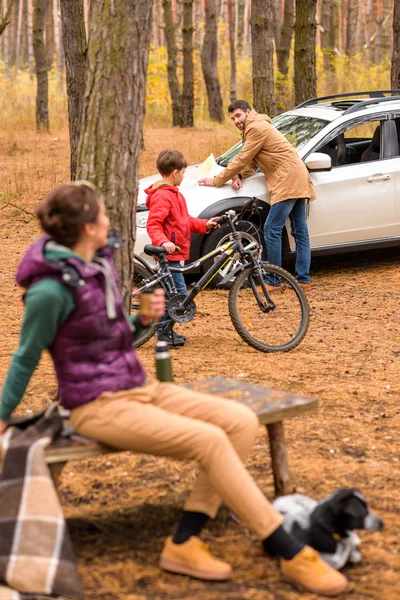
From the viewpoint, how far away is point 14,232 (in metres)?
13.5

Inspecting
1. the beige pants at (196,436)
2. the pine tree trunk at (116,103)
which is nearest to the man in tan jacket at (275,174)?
the pine tree trunk at (116,103)

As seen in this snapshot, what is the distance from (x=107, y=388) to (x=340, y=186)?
7.15 meters

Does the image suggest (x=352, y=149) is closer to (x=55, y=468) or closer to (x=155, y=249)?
(x=155, y=249)

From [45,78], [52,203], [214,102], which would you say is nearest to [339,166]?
[52,203]

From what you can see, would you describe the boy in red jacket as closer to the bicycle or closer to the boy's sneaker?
the boy's sneaker

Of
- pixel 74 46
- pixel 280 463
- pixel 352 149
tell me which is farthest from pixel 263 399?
pixel 74 46

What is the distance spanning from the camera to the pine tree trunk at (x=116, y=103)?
16.6ft

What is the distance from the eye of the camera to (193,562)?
3654mm

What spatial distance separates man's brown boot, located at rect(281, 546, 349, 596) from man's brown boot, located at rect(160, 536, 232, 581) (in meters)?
0.26

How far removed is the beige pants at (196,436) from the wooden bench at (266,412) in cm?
8

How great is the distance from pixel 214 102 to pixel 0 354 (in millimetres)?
17188

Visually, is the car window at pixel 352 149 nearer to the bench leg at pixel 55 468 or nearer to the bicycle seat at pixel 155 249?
the bicycle seat at pixel 155 249

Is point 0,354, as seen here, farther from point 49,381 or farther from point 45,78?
point 45,78

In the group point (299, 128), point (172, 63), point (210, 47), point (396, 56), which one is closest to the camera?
point (299, 128)
